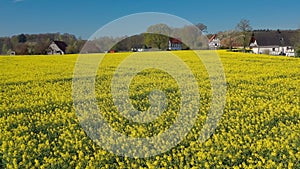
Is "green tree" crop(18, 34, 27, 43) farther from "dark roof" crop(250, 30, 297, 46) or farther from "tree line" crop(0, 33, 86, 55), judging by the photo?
"dark roof" crop(250, 30, 297, 46)

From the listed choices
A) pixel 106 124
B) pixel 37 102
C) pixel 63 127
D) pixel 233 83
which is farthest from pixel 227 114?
pixel 233 83

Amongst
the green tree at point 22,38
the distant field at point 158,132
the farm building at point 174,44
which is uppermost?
A: the green tree at point 22,38

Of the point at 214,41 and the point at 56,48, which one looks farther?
the point at 214,41

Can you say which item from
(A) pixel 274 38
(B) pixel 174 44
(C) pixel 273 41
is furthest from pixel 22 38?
(A) pixel 274 38

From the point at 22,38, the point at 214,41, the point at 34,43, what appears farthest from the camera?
the point at 214,41

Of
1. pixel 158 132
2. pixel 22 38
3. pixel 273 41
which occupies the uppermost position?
pixel 22 38

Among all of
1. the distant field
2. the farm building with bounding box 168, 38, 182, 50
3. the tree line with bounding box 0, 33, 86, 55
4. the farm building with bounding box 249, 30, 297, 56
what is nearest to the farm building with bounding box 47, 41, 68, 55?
the tree line with bounding box 0, 33, 86, 55

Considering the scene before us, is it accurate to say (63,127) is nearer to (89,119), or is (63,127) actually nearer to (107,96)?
(89,119)

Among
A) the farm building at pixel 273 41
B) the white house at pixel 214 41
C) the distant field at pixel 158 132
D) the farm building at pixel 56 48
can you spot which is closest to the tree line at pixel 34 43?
the farm building at pixel 56 48

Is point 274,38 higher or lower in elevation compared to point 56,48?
higher

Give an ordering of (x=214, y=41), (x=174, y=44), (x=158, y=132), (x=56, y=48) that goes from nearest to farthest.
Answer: (x=158, y=132) → (x=56, y=48) → (x=174, y=44) → (x=214, y=41)

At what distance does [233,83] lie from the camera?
13883mm

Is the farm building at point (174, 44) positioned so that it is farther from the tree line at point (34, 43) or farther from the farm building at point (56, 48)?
the farm building at point (56, 48)

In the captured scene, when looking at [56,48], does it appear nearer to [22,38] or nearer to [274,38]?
[22,38]
